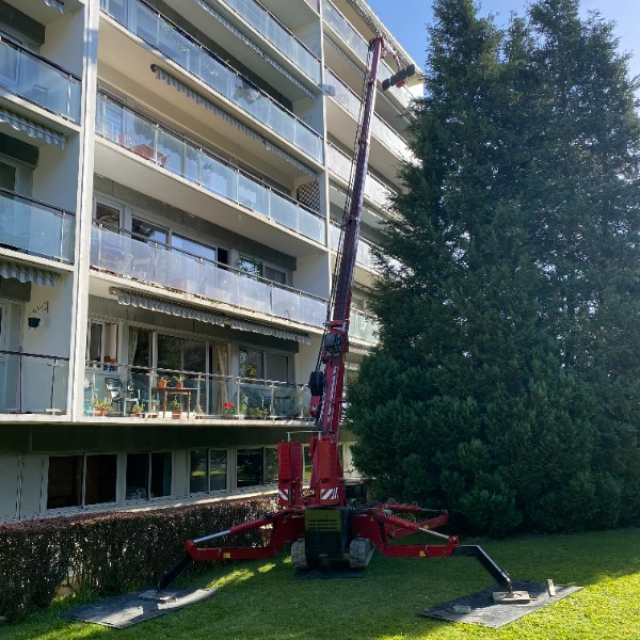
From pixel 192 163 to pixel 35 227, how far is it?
537 cm

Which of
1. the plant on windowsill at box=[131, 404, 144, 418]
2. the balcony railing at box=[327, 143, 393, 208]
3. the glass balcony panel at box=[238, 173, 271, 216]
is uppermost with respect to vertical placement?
the balcony railing at box=[327, 143, 393, 208]

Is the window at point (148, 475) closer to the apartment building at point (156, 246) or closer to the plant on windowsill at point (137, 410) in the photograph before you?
the apartment building at point (156, 246)

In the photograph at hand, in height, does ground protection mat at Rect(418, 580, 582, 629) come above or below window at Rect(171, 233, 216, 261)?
below

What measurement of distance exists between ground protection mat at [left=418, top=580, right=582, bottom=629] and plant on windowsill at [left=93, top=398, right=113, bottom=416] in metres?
7.65

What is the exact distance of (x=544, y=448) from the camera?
1424 cm

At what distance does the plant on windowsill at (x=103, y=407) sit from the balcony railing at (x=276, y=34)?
1276cm

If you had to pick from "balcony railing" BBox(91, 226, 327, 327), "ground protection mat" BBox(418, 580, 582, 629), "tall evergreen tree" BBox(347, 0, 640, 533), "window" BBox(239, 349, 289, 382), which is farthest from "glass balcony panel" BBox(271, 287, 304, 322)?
"ground protection mat" BBox(418, 580, 582, 629)

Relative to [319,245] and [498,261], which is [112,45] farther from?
[498,261]

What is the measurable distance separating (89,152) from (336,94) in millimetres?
13386

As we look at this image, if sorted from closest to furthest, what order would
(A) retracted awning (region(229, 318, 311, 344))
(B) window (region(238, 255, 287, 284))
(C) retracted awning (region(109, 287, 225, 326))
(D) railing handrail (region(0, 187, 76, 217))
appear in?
(D) railing handrail (region(0, 187, 76, 217)), (C) retracted awning (region(109, 287, 225, 326)), (A) retracted awning (region(229, 318, 311, 344)), (B) window (region(238, 255, 287, 284))

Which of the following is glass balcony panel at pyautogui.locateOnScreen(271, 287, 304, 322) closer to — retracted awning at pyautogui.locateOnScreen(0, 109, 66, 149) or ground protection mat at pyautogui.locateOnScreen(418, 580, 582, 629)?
retracted awning at pyautogui.locateOnScreen(0, 109, 66, 149)

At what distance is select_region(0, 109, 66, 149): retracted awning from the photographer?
12.1m

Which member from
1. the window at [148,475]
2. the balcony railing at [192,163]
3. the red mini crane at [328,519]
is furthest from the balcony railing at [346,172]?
the window at [148,475]

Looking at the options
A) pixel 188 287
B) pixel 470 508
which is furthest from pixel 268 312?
pixel 470 508
